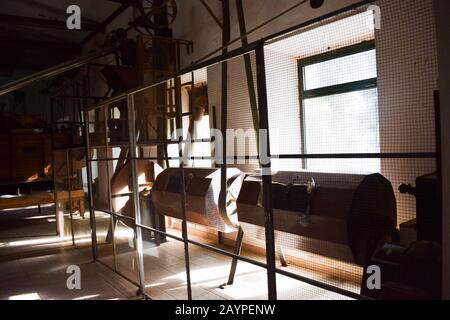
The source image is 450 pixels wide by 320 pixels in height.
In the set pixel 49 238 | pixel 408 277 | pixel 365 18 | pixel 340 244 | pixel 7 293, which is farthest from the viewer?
pixel 49 238

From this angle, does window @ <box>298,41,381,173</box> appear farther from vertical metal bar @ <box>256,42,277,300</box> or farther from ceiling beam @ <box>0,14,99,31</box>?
ceiling beam @ <box>0,14,99,31</box>

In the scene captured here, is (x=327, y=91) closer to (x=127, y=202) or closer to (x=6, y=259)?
(x=127, y=202)

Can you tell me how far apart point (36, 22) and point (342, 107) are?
9.75 m

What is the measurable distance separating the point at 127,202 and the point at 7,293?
2200 millimetres

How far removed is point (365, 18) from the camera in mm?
3072

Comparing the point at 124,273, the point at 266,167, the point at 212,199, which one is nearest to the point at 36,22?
the point at 124,273

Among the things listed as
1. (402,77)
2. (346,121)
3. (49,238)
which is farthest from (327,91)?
(49,238)

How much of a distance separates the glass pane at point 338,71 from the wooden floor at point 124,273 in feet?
6.88

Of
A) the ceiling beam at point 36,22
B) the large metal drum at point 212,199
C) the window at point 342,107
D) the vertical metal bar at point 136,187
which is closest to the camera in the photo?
the window at point 342,107

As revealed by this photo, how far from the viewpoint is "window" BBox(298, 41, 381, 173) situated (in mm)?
2385

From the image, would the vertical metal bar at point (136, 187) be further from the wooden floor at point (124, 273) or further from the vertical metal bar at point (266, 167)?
the vertical metal bar at point (266, 167)

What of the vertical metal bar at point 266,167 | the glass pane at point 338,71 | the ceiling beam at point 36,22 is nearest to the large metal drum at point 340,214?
the vertical metal bar at point 266,167

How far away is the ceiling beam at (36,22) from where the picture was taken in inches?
355

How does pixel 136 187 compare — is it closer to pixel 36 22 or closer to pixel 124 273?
pixel 124 273
